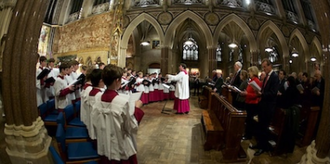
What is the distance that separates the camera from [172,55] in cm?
1778

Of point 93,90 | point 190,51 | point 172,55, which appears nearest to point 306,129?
point 93,90

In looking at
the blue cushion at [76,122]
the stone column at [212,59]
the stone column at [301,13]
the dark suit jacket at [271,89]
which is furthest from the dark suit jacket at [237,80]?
the stone column at [301,13]

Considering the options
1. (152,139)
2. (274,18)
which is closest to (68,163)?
(152,139)

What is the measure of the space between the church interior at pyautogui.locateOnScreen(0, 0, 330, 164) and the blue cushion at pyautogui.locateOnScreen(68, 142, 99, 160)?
42cm

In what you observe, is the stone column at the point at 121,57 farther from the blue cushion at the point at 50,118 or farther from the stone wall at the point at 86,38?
the blue cushion at the point at 50,118

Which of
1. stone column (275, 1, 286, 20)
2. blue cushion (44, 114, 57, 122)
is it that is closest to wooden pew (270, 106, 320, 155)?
blue cushion (44, 114, 57, 122)

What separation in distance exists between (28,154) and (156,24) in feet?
38.5

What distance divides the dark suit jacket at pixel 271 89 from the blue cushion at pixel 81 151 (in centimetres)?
286

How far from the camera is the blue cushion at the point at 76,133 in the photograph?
88.3 inches

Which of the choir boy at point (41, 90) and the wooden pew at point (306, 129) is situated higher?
the choir boy at point (41, 90)

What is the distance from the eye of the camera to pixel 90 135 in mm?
2152

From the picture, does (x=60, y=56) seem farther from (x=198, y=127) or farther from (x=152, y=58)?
(x=198, y=127)

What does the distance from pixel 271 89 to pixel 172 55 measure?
49.1 feet

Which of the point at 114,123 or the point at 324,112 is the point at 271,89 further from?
the point at 114,123
